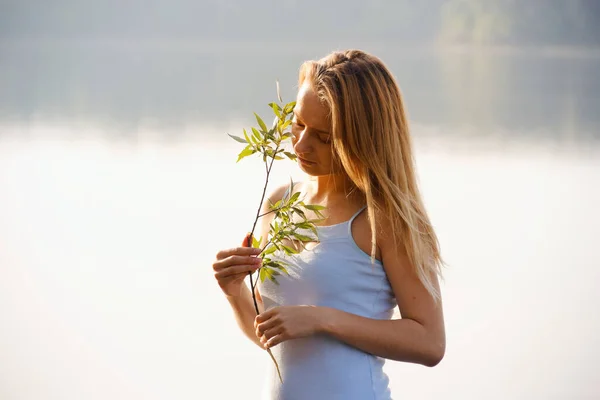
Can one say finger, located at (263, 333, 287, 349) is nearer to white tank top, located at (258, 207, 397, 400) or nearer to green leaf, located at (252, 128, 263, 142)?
white tank top, located at (258, 207, 397, 400)

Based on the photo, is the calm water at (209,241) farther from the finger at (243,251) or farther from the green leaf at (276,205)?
the finger at (243,251)

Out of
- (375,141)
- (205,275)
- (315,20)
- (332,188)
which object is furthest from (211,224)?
(315,20)

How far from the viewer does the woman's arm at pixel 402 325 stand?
1301 mm

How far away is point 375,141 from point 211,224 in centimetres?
333

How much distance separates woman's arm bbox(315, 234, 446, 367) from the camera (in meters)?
1.30

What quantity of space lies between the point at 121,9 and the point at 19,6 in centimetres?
241

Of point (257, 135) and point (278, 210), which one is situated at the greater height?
point (257, 135)

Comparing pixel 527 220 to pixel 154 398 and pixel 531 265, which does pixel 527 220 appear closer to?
pixel 531 265

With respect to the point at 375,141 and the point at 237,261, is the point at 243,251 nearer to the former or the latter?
the point at 237,261

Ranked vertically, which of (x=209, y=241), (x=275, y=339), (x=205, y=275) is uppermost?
(x=275, y=339)

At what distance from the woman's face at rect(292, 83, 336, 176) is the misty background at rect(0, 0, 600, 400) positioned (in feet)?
5.88

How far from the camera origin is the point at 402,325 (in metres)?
1.31

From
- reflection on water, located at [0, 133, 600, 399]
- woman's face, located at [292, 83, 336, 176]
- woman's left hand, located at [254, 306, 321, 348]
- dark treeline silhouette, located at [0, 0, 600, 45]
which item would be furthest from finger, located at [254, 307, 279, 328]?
dark treeline silhouette, located at [0, 0, 600, 45]

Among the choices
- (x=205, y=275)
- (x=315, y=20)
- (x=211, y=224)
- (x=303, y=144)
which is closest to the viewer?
(x=303, y=144)
